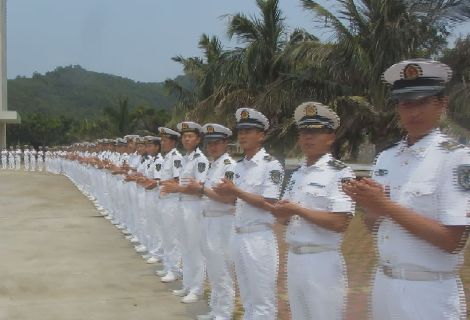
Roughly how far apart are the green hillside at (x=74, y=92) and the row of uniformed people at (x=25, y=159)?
35.0 m

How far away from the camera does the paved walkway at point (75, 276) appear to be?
5.91m

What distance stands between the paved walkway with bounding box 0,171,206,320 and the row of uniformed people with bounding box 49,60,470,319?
26.8 inches

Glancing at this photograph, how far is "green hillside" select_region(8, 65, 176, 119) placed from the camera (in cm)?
8094

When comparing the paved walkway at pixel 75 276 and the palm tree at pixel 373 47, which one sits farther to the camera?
the palm tree at pixel 373 47

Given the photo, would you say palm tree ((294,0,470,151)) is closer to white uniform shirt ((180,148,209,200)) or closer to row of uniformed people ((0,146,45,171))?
white uniform shirt ((180,148,209,200))

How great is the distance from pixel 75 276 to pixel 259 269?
3.95 m

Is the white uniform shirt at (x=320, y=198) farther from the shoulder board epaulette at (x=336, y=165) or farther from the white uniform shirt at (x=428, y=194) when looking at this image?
the white uniform shirt at (x=428, y=194)

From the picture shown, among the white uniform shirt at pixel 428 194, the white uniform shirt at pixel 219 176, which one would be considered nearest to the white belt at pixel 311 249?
the white uniform shirt at pixel 428 194

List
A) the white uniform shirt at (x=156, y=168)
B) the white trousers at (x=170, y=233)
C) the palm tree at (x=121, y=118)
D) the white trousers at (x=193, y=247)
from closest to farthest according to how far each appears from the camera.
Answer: the white trousers at (x=193, y=247)
the white trousers at (x=170, y=233)
the white uniform shirt at (x=156, y=168)
the palm tree at (x=121, y=118)

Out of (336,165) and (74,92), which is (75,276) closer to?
(336,165)

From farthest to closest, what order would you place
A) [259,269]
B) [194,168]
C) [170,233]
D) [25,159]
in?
[25,159] → [170,233] → [194,168] → [259,269]

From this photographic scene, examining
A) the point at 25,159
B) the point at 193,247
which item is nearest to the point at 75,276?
the point at 193,247

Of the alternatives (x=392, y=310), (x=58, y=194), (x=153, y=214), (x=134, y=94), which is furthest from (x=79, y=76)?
(x=392, y=310)

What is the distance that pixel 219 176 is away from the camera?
5.52 metres
